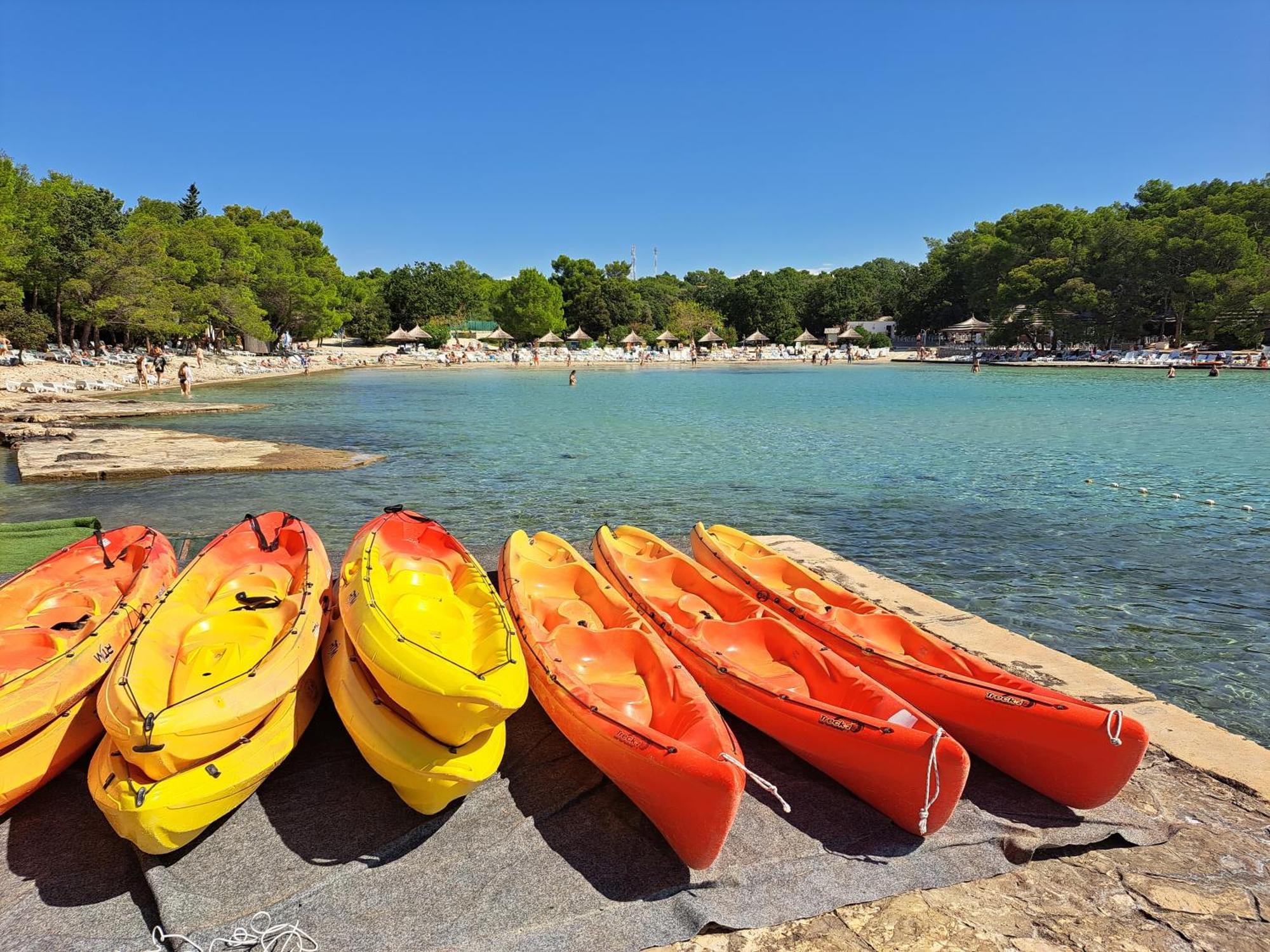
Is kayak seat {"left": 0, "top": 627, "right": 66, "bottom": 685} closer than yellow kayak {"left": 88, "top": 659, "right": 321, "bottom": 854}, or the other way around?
yellow kayak {"left": 88, "top": 659, "right": 321, "bottom": 854}

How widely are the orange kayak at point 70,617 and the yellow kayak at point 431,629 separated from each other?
1199 mm

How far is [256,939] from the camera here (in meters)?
2.65

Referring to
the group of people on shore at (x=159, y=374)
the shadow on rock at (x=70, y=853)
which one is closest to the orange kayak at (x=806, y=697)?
the shadow on rock at (x=70, y=853)

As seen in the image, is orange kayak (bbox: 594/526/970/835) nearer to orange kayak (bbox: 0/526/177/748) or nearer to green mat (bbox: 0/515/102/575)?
orange kayak (bbox: 0/526/177/748)

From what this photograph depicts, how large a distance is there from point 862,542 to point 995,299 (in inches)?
2279

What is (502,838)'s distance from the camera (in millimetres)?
3197

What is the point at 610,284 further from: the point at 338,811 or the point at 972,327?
the point at 338,811

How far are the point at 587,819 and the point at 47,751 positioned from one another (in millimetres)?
2420

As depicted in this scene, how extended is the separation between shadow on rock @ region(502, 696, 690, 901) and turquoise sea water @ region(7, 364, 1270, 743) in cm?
415

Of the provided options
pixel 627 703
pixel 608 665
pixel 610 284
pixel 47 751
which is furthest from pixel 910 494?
pixel 610 284

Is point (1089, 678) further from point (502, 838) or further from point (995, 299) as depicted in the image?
point (995, 299)

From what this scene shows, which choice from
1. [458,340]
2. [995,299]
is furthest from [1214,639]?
[458,340]

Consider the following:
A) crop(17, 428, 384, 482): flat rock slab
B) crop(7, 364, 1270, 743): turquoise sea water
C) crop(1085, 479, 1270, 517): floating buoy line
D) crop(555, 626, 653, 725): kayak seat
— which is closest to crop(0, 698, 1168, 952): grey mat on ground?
crop(555, 626, 653, 725): kayak seat

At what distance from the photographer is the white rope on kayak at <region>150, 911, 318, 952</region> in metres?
2.61
